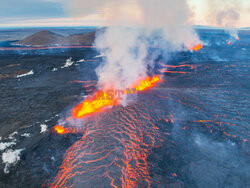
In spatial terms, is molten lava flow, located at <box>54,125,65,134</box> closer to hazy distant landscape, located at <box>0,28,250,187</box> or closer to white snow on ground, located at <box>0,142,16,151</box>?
hazy distant landscape, located at <box>0,28,250,187</box>

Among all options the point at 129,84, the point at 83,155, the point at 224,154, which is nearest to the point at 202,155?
the point at 224,154

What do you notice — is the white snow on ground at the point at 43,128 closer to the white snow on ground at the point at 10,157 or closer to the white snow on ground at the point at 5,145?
the white snow on ground at the point at 5,145

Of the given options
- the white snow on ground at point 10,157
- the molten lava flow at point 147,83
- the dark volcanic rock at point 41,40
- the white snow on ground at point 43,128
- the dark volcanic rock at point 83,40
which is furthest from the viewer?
the dark volcanic rock at point 83,40

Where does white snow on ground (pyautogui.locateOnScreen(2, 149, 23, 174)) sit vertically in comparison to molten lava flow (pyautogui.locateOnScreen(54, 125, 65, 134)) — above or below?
below

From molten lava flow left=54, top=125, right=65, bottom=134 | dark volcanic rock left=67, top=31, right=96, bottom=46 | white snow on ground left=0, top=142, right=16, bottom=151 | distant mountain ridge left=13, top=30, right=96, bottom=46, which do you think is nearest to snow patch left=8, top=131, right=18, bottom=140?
white snow on ground left=0, top=142, right=16, bottom=151

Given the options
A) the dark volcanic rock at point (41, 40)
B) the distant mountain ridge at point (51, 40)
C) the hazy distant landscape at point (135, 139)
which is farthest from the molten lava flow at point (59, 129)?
the dark volcanic rock at point (41, 40)

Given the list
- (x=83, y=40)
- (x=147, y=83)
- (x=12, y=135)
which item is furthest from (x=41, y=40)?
(x=12, y=135)

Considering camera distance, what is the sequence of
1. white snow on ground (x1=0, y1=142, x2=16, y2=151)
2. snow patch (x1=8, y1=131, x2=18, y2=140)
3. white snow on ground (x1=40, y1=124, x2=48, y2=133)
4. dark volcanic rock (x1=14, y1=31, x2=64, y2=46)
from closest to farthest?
white snow on ground (x1=0, y1=142, x2=16, y2=151) < snow patch (x1=8, y1=131, x2=18, y2=140) < white snow on ground (x1=40, y1=124, x2=48, y2=133) < dark volcanic rock (x1=14, y1=31, x2=64, y2=46)
